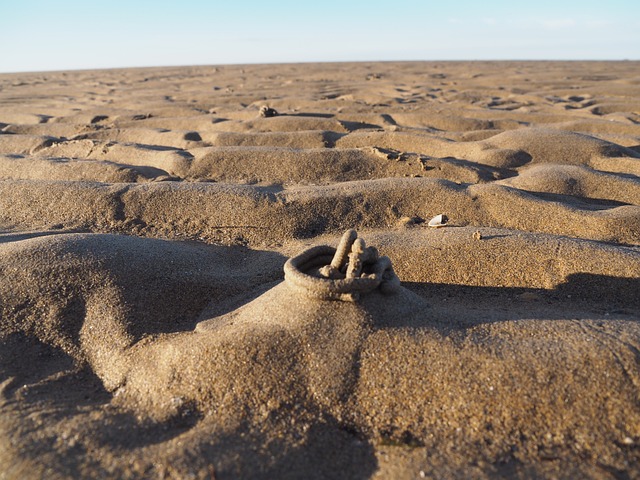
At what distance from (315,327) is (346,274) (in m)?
0.37

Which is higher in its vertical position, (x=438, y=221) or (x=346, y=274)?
(x=346, y=274)

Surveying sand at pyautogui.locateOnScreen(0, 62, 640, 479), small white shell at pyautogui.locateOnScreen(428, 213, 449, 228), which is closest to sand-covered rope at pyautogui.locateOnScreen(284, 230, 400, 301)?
sand at pyautogui.locateOnScreen(0, 62, 640, 479)

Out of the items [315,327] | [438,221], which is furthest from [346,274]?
[438,221]

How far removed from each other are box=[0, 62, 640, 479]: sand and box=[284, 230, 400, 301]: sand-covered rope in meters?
0.06

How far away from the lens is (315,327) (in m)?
2.63

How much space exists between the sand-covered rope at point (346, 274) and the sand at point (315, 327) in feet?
0.19

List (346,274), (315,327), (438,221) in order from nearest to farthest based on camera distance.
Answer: (315,327) → (346,274) → (438,221)

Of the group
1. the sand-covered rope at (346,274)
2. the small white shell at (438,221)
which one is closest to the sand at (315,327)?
the sand-covered rope at (346,274)

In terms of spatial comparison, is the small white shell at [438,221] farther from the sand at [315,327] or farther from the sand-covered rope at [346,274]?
the sand-covered rope at [346,274]

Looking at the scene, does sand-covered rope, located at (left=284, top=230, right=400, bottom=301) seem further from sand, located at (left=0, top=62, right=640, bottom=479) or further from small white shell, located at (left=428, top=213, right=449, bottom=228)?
small white shell, located at (left=428, top=213, right=449, bottom=228)

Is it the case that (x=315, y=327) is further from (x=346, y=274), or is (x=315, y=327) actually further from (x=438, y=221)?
(x=438, y=221)

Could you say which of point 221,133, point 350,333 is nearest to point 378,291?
point 350,333

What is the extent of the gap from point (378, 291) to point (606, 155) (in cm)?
576

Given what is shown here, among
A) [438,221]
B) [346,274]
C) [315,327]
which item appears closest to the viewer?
[315,327]
